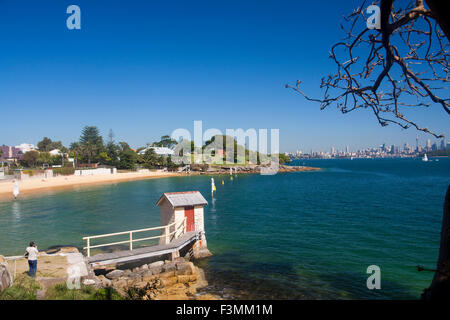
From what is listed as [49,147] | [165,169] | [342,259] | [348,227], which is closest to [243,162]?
[165,169]

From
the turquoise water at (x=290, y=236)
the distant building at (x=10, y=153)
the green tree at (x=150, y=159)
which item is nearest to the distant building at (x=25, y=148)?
the distant building at (x=10, y=153)

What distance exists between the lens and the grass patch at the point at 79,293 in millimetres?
9586

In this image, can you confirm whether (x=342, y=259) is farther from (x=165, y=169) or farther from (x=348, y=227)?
(x=165, y=169)

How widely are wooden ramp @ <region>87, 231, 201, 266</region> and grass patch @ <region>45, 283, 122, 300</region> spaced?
3.98m

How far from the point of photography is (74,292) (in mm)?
10016

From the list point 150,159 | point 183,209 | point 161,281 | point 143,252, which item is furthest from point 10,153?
point 161,281

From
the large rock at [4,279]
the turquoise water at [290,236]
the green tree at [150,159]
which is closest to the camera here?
the large rock at [4,279]

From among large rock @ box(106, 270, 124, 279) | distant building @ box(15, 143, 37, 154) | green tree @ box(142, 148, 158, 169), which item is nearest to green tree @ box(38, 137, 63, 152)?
distant building @ box(15, 143, 37, 154)

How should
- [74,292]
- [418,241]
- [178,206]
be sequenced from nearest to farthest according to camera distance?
[74,292], [178,206], [418,241]

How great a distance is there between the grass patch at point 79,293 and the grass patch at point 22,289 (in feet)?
1.63

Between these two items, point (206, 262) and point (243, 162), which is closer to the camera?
point (206, 262)

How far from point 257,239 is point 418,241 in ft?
41.5

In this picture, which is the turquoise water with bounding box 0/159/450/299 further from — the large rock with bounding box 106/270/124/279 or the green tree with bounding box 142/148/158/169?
the green tree with bounding box 142/148/158/169

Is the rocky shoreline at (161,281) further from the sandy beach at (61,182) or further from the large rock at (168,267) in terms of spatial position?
the sandy beach at (61,182)
